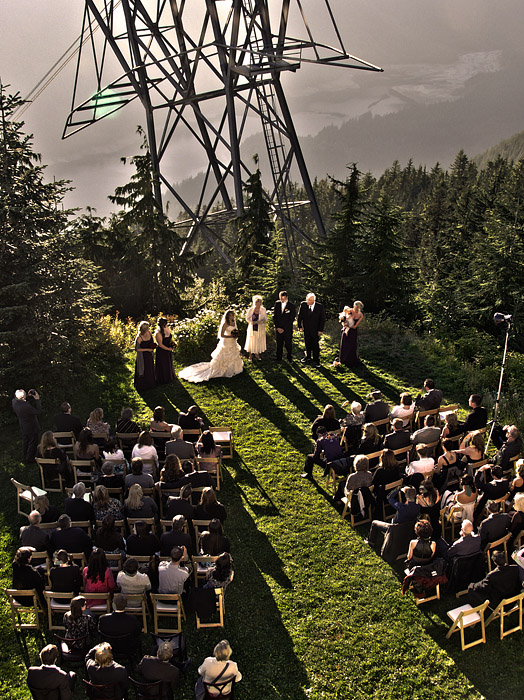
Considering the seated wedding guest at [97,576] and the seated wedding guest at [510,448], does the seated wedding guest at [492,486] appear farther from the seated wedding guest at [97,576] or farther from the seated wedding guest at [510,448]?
the seated wedding guest at [97,576]

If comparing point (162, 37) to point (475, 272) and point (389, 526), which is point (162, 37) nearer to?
point (475, 272)

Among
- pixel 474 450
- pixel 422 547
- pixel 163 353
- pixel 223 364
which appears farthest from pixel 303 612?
pixel 163 353

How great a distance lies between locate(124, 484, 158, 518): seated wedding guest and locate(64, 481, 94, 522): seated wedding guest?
1.95 ft

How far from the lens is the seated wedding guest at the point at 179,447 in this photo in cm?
921

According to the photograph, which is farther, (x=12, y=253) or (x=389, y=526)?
(x=12, y=253)

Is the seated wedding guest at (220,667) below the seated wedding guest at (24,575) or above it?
below

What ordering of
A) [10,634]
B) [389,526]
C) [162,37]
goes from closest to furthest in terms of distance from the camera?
[10,634] → [389,526] → [162,37]

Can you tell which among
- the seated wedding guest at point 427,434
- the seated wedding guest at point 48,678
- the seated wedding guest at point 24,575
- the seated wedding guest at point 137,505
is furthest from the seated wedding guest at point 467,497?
the seated wedding guest at point 24,575

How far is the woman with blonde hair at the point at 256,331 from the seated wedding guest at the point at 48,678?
10.2 meters

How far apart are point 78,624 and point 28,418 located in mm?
5366

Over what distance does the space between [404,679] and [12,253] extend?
38.2ft

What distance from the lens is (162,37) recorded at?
23.1 meters

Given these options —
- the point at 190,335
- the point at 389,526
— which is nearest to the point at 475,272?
the point at 190,335

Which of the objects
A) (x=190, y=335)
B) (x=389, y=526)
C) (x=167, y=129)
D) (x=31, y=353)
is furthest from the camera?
(x=167, y=129)
